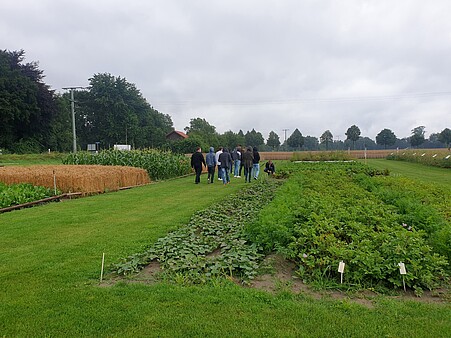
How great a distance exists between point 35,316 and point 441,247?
5.22 meters

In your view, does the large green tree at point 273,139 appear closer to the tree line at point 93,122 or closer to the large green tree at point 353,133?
the tree line at point 93,122

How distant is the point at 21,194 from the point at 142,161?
10626mm

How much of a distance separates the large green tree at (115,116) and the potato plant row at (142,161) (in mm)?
46118

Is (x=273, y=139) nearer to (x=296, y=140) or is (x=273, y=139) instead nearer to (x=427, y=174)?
(x=296, y=140)

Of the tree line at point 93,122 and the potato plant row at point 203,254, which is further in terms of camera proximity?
the tree line at point 93,122

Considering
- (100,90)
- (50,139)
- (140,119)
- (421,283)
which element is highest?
(100,90)

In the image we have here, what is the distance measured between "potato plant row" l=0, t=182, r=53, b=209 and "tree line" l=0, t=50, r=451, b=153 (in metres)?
35.2

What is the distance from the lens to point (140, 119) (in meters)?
76.8

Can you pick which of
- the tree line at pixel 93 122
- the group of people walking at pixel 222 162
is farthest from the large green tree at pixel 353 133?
the group of people walking at pixel 222 162

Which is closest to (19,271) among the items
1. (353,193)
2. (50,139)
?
(353,193)

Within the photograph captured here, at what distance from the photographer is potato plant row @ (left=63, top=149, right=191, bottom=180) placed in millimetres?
22047

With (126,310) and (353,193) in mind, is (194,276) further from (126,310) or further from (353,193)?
(353,193)

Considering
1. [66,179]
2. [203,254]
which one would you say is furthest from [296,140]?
[203,254]

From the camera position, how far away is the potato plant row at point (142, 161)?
2205 cm
